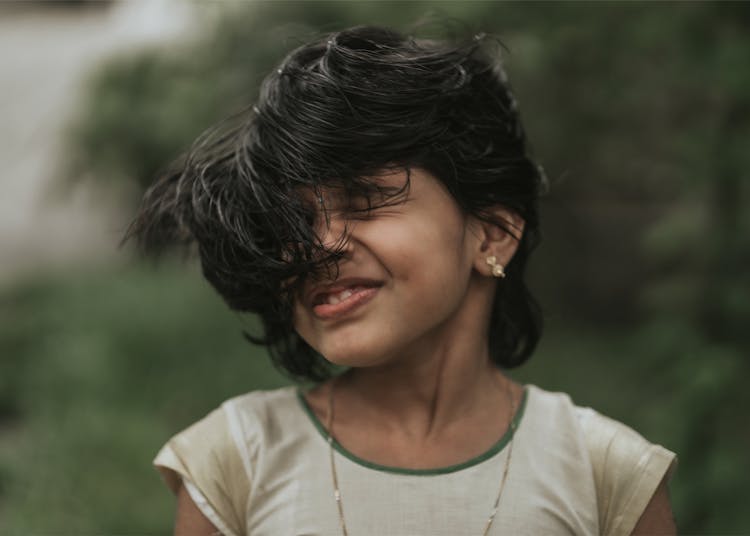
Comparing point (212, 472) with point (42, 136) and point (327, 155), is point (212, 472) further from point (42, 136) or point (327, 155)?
point (42, 136)

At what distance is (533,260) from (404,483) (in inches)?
163

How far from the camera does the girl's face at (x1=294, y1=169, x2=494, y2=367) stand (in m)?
1.49

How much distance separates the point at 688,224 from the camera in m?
3.44

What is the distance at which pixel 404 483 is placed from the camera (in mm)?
1578

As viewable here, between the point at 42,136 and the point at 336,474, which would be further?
the point at 42,136

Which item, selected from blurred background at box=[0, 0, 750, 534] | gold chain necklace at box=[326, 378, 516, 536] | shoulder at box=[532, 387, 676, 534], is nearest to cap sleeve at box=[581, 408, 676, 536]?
shoulder at box=[532, 387, 676, 534]

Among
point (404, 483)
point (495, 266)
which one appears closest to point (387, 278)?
point (495, 266)

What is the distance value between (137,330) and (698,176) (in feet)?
10.7

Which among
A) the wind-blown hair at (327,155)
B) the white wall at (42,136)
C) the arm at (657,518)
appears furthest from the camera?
the white wall at (42,136)

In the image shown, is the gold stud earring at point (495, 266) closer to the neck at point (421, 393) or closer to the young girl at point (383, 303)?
the young girl at point (383, 303)

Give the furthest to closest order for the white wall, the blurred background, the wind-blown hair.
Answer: the white wall
the blurred background
the wind-blown hair

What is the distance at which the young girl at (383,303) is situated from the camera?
1496 millimetres

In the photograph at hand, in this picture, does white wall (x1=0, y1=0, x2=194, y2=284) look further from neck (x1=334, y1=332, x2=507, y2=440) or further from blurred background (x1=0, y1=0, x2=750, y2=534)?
neck (x1=334, y1=332, x2=507, y2=440)

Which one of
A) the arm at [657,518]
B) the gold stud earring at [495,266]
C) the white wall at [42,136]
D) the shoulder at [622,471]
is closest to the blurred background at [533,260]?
the white wall at [42,136]
